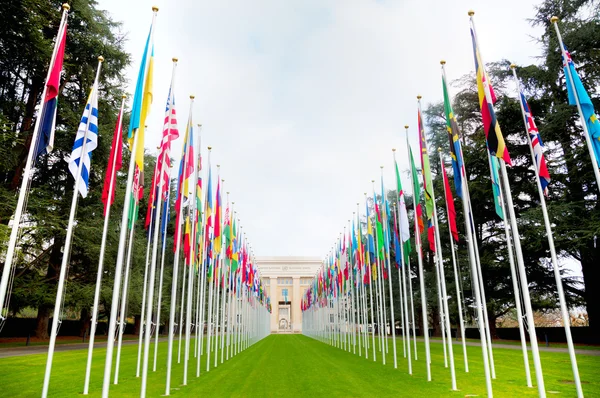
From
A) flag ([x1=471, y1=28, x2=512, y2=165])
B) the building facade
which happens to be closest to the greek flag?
flag ([x1=471, y1=28, x2=512, y2=165])

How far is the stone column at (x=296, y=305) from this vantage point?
92.8 metres

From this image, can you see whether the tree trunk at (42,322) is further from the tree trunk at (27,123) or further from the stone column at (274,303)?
the stone column at (274,303)

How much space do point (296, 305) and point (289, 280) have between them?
5861 millimetres

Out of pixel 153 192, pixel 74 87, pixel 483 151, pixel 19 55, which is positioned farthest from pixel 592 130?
pixel 74 87

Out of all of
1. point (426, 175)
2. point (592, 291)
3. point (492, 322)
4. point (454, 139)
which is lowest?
point (492, 322)

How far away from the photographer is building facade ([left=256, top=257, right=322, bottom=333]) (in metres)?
93.4

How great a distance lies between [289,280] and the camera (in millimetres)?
95688

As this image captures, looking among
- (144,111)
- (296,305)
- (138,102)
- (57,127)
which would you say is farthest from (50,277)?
(296,305)

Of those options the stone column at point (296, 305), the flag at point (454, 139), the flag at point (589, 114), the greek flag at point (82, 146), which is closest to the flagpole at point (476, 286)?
the flag at point (454, 139)

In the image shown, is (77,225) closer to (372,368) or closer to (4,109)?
(4,109)

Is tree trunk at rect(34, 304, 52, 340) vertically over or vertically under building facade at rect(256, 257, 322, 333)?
under

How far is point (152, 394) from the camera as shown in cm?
1072

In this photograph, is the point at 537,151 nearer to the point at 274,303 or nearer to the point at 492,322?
the point at 492,322

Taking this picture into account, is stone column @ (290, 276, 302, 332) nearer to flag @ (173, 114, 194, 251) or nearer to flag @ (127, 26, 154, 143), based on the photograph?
flag @ (173, 114, 194, 251)
